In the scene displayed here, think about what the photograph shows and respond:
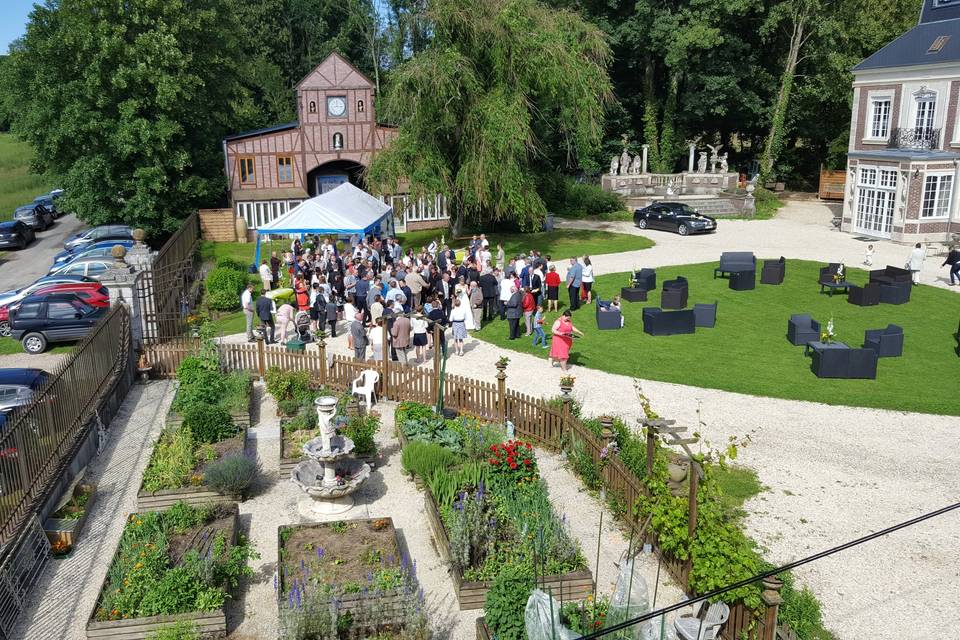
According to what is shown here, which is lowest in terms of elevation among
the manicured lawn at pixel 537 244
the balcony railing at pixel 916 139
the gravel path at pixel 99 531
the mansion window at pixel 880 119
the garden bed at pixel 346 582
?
the gravel path at pixel 99 531

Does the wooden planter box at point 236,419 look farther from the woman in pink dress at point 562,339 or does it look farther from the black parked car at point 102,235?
the black parked car at point 102,235

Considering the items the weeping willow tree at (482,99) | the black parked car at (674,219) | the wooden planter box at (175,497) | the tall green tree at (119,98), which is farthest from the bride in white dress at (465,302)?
the tall green tree at (119,98)

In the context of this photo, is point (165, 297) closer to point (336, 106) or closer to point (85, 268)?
point (85, 268)

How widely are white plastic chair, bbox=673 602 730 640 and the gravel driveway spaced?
30.5 m

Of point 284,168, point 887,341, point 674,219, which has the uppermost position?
point 284,168

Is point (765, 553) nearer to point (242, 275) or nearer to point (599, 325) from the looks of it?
point (599, 325)

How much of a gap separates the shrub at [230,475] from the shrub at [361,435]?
5.99 ft

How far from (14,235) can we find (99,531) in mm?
32915

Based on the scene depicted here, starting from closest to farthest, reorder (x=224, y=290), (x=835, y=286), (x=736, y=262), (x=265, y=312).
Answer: (x=265, y=312) < (x=835, y=286) < (x=224, y=290) < (x=736, y=262)

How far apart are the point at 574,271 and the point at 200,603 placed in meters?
15.7

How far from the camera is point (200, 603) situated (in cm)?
953

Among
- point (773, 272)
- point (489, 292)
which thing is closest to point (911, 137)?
point (773, 272)

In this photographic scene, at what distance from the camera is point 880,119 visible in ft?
123

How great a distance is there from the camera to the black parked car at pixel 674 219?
36438 mm
